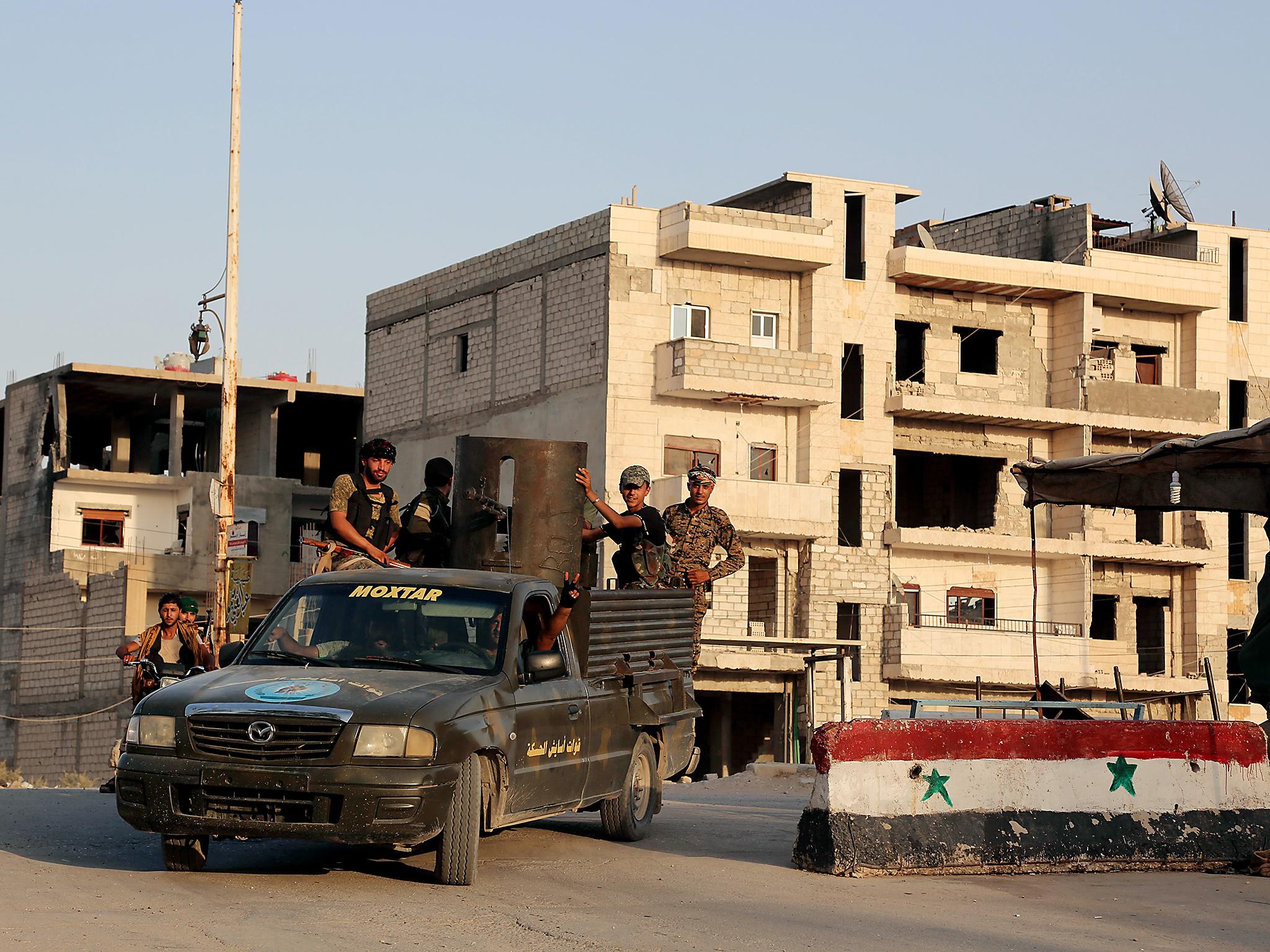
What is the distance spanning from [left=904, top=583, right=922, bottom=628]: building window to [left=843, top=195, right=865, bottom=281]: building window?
329 inches

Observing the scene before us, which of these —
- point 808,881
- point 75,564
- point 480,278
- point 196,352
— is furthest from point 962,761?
point 196,352

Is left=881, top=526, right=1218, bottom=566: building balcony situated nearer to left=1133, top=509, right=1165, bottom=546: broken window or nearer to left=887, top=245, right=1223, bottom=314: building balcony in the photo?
left=1133, top=509, right=1165, bottom=546: broken window

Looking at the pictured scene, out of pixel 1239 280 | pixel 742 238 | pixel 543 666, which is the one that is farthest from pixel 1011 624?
pixel 543 666

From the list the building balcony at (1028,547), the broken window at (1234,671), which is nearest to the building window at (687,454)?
the building balcony at (1028,547)

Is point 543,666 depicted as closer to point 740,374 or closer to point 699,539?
point 699,539

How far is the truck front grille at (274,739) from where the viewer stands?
8.96m

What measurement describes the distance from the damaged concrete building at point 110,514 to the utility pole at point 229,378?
885 inches

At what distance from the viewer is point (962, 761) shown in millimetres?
10695

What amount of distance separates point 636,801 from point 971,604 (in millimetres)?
39591

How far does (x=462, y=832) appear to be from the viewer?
9.33 meters

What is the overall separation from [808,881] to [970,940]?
1.89 m

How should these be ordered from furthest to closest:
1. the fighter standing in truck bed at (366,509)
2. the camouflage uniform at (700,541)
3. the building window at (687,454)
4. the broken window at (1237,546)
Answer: the broken window at (1237,546)
the building window at (687,454)
the camouflage uniform at (700,541)
the fighter standing in truck bed at (366,509)

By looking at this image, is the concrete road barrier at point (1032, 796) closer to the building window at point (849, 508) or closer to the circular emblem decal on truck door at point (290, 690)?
the circular emblem decal on truck door at point (290, 690)

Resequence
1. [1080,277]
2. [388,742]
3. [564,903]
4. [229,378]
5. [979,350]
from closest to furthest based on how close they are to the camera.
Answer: [388,742]
[564,903]
[229,378]
[1080,277]
[979,350]
